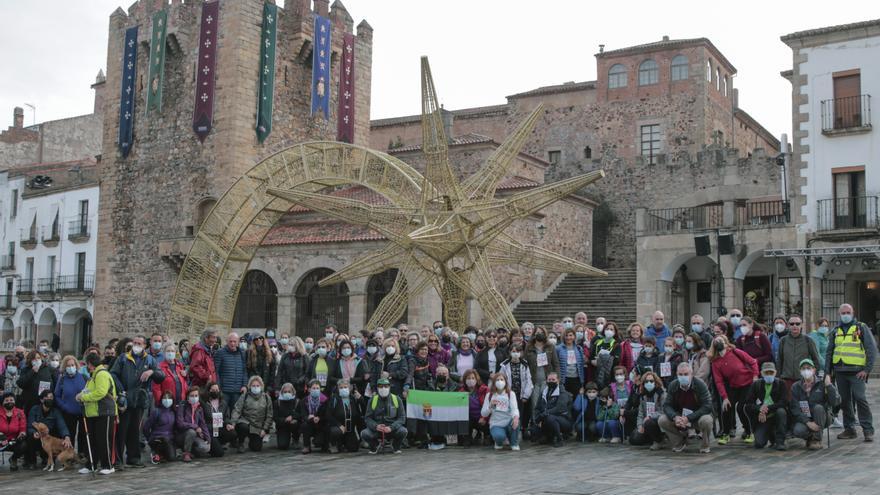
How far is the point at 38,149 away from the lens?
5541cm

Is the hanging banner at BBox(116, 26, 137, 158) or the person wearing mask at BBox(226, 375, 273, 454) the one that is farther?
→ the hanging banner at BBox(116, 26, 137, 158)

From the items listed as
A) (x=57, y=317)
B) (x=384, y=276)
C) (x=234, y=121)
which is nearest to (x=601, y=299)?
(x=384, y=276)

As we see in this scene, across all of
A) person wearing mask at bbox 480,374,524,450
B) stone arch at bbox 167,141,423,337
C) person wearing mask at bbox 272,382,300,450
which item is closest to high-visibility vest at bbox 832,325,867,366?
person wearing mask at bbox 480,374,524,450

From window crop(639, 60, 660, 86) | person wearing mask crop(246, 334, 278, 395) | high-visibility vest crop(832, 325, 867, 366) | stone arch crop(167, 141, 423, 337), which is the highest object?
window crop(639, 60, 660, 86)

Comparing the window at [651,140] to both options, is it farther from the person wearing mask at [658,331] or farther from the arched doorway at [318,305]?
the person wearing mask at [658,331]

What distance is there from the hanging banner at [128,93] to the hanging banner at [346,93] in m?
7.90

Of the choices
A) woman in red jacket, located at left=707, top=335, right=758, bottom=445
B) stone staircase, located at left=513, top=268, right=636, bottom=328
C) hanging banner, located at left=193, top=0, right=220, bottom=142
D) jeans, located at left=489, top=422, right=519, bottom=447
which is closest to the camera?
woman in red jacket, located at left=707, top=335, right=758, bottom=445

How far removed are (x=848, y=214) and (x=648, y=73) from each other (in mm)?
16881

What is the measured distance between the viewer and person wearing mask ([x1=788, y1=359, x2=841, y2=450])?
1210 centimetres

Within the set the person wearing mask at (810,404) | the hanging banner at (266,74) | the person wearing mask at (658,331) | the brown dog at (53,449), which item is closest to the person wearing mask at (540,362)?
the person wearing mask at (658,331)

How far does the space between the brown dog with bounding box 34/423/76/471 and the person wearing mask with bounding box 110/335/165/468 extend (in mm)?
727

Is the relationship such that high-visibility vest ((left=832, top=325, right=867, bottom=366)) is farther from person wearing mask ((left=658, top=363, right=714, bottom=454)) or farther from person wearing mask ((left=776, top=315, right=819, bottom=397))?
person wearing mask ((left=658, top=363, right=714, bottom=454))

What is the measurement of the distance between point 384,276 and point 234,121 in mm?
8864

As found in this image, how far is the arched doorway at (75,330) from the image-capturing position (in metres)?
44.8
